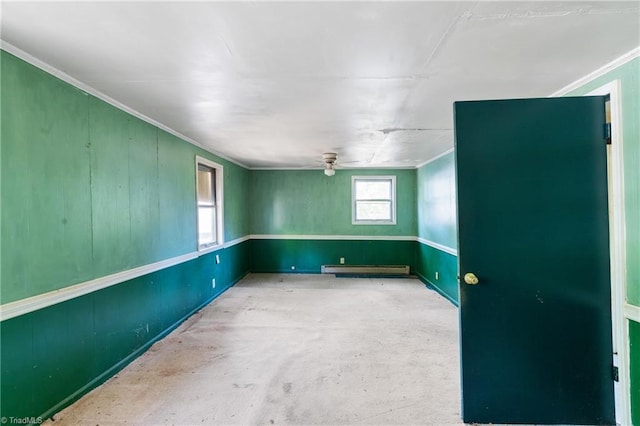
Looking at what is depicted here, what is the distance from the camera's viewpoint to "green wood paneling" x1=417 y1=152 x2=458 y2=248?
4.40 metres

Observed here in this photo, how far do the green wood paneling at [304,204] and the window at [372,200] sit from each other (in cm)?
12

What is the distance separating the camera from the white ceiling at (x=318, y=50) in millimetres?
1330

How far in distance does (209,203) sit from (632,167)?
15.3 ft

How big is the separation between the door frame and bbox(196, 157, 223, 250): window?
422 cm

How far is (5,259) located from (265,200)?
4905mm

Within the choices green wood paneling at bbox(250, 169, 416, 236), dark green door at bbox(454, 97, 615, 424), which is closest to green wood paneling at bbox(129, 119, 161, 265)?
dark green door at bbox(454, 97, 615, 424)

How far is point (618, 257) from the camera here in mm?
1767

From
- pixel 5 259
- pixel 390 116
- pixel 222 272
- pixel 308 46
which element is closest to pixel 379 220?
pixel 222 272

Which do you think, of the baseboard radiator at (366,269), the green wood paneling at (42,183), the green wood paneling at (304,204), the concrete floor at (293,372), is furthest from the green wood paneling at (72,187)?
the baseboard radiator at (366,269)

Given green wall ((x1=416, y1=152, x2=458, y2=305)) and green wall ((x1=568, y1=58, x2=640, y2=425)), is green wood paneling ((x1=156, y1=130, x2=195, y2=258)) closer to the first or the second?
green wall ((x1=416, y1=152, x2=458, y2=305))

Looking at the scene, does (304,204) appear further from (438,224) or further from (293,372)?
(293,372)

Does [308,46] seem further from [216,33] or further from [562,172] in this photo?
[562,172]

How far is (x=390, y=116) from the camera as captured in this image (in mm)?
2857

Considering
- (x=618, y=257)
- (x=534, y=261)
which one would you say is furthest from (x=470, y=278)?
(x=618, y=257)
